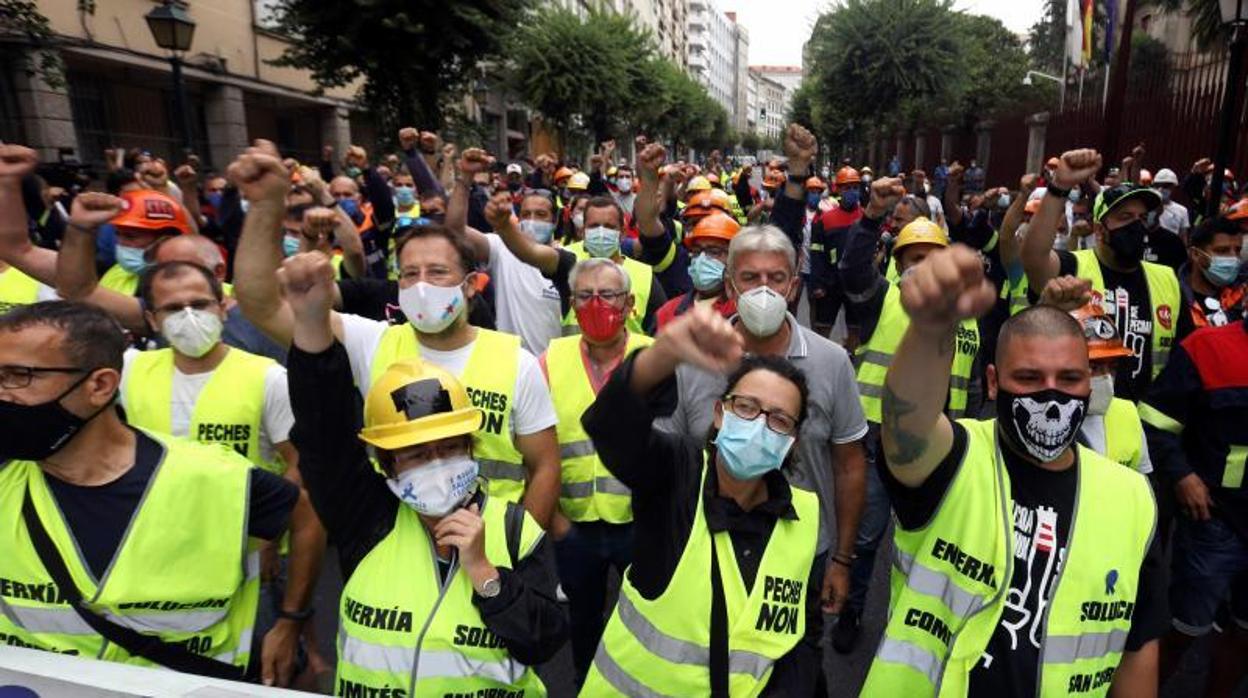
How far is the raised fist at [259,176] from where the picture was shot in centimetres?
217

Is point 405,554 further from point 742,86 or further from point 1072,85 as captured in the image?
point 742,86

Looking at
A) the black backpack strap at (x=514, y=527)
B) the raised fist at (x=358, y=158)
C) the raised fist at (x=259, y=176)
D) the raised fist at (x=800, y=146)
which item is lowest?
the black backpack strap at (x=514, y=527)

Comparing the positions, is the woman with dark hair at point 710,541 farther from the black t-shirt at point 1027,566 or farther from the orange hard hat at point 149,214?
the orange hard hat at point 149,214

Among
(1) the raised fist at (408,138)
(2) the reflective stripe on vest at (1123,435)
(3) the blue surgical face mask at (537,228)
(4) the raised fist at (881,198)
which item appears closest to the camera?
(2) the reflective stripe on vest at (1123,435)

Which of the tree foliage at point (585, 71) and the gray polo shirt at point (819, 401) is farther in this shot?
the tree foliage at point (585, 71)

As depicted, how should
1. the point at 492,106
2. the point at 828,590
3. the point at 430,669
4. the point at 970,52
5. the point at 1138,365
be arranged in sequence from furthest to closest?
the point at 492,106 < the point at 970,52 < the point at 1138,365 < the point at 828,590 < the point at 430,669

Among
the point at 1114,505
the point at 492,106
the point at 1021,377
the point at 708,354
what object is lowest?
the point at 1114,505

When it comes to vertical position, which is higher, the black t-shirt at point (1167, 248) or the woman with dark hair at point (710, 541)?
the black t-shirt at point (1167, 248)

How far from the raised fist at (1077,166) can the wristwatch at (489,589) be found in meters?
2.56

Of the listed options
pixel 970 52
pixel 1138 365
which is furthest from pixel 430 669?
pixel 970 52

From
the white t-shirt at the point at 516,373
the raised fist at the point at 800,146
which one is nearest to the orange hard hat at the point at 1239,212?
the raised fist at the point at 800,146

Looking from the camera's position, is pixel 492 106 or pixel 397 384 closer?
pixel 397 384

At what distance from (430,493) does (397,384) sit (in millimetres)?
288

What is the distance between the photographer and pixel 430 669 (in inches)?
72.0
